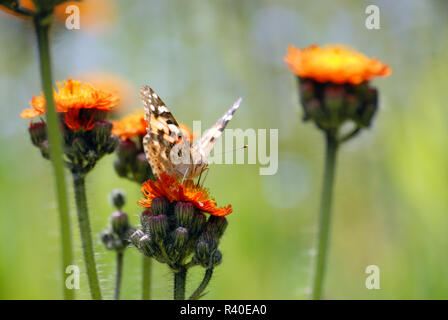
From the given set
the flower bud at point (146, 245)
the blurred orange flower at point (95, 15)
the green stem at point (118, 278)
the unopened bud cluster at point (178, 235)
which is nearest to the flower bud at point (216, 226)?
the unopened bud cluster at point (178, 235)

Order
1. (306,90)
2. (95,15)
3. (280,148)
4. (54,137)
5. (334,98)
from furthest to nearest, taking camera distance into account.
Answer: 1. (280,148)
2. (95,15)
3. (306,90)
4. (334,98)
5. (54,137)

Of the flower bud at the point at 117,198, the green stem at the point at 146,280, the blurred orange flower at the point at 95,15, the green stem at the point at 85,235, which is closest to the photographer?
the green stem at the point at 85,235

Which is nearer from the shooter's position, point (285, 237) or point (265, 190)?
point (285, 237)

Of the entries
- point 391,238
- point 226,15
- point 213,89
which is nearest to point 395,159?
point 391,238

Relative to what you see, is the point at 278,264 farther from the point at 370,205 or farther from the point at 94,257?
the point at 94,257

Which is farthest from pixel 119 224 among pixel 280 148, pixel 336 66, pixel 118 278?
pixel 280 148

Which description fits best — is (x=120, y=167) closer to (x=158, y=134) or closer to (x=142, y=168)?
(x=142, y=168)

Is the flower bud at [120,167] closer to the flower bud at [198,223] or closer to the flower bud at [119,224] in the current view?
the flower bud at [119,224]
